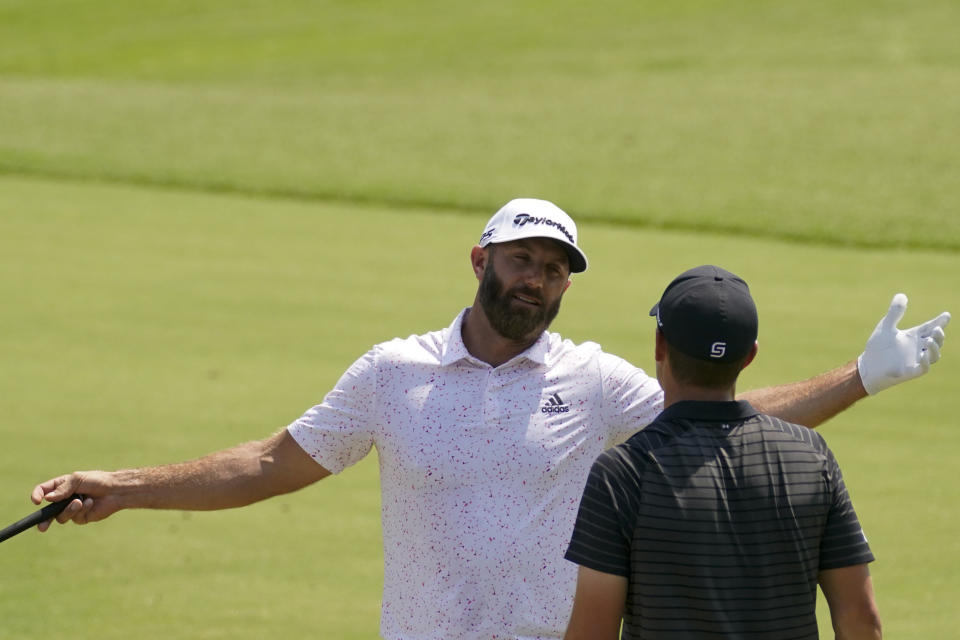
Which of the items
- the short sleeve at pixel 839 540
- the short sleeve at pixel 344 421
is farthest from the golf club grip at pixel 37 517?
the short sleeve at pixel 839 540

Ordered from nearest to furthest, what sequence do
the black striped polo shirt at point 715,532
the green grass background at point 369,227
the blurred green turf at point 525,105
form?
1. the black striped polo shirt at point 715,532
2. the green grass background at point 369,227
3. the blurred green turf at point 525,105

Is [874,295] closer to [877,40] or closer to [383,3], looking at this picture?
[877,40]

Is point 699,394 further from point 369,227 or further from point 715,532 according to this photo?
point 369,227

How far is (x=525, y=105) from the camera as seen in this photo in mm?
22812

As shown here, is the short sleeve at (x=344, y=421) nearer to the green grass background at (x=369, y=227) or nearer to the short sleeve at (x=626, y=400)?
the short sleeve at (x=626, y=400)

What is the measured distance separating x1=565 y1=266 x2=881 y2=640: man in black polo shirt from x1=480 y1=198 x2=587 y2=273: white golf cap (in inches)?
39.5

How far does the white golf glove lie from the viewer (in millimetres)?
4094

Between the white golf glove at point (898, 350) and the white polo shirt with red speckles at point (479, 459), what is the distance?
23.5 inches

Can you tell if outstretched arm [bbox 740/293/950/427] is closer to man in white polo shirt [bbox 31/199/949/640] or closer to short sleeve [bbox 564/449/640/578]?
man in white polo shirt [bbox 31/199/949/640]

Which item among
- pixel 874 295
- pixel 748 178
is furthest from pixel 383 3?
pixel 874 295

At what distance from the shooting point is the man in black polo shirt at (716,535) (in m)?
3.09

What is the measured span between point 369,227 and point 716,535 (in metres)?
12.0

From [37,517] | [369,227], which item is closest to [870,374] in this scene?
[37,517]

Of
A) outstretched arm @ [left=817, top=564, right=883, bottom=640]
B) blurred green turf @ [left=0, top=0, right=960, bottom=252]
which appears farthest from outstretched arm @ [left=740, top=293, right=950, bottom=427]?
blurred green turf @ [left=0, top=0, right=960, bottom=252]
